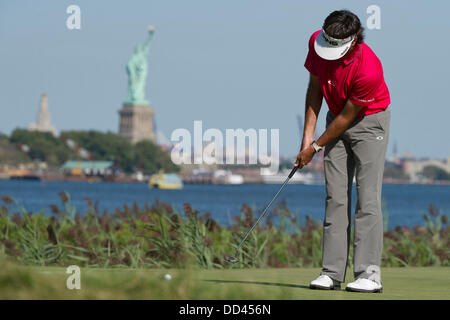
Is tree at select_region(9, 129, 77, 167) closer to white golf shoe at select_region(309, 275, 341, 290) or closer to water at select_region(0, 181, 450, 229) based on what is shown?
water at select_region(0, 181, 450, 229)

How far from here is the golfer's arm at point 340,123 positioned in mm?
6016

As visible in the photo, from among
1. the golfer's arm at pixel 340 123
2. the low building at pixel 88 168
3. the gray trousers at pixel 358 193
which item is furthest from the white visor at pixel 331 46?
the low building at pixel 88 168

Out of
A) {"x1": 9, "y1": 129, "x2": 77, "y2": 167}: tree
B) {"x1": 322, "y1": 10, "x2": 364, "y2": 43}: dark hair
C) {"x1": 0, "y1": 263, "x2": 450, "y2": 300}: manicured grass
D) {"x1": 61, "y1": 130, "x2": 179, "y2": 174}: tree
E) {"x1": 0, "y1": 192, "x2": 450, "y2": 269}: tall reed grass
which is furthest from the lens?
{"x1": 61, "y1": 130, "x2": 179, "y2": 174}: tree

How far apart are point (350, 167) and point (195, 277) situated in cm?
173

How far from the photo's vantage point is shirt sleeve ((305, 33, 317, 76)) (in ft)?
20.2

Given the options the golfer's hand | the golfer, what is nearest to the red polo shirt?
the golfer

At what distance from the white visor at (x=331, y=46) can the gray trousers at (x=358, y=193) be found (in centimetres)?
47

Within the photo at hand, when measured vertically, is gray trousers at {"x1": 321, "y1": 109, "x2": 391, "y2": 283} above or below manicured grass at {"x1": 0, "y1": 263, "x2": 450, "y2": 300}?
above

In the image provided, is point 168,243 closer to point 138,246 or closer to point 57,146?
point 138,246

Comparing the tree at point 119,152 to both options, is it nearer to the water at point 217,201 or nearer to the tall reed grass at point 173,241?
the water at point 217,201

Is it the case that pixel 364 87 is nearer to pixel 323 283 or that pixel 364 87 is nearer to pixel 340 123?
pixel 340 123

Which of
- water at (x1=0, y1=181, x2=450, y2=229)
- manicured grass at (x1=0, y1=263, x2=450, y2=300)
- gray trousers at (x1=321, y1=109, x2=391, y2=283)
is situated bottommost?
water at (x1=0, y1=181, x2=450, y2=229)

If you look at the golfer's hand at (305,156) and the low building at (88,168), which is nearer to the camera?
the golfer's hand at (305,156)
